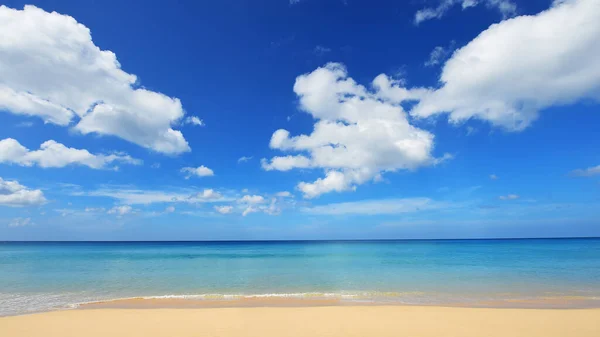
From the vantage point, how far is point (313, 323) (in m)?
8.24

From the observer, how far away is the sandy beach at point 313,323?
7465 millimetres

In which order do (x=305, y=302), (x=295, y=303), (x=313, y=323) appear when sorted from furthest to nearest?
(x=305, y=302) → (x=295, y=303) → (x=313, y=323)

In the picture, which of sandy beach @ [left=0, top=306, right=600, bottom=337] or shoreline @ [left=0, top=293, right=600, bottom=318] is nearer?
sandy beach @ [left=0, top=306, right=600, bottom=337]

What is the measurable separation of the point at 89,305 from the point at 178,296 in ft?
10.9

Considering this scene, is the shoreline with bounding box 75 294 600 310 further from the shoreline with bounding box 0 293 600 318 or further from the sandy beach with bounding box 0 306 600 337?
the sandy beach with bounding box 0 306 600 337

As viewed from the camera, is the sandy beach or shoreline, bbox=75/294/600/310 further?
shoreline, bbox=75/294/600/310

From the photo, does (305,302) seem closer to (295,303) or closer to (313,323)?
(295,303)

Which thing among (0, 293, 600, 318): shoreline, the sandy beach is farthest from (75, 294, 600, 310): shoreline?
the sandy beach

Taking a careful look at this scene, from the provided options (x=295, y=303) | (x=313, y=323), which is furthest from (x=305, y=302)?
(x=313, y=323)

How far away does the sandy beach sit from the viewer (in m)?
7.46

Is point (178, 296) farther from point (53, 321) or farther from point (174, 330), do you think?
point (174, 330)

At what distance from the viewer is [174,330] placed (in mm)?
7719

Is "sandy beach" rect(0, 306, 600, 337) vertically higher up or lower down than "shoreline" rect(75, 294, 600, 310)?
higher up

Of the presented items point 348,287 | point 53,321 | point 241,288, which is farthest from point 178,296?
point 348,287
